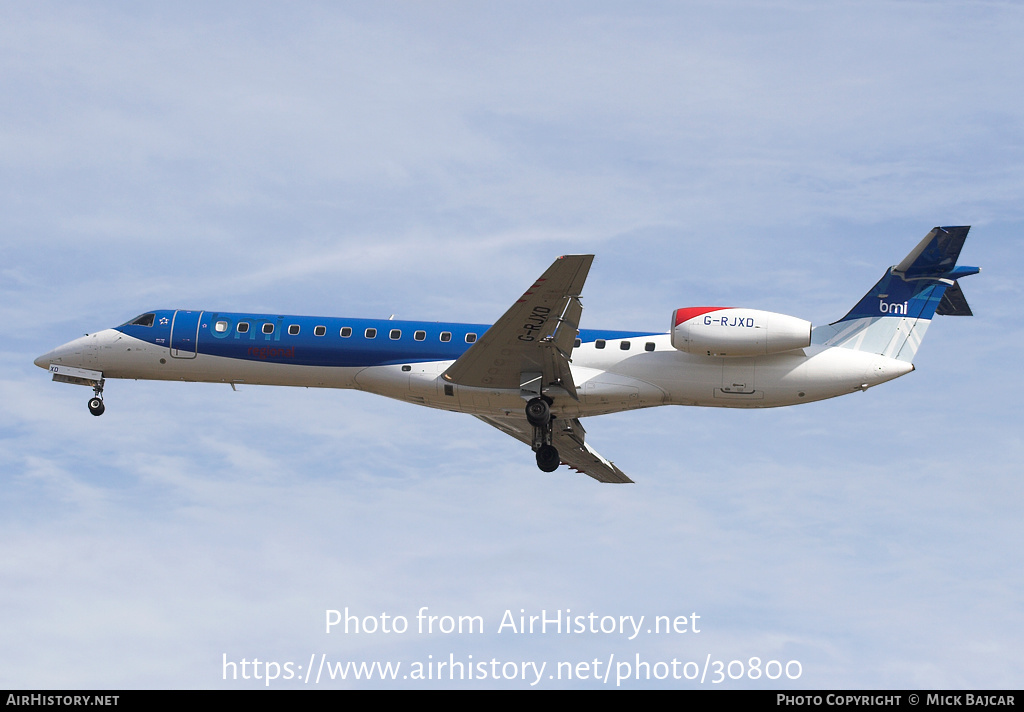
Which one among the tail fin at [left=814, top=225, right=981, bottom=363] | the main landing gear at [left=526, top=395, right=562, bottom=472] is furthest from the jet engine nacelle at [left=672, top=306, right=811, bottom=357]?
the main landing gear at [left=526, top=395, right=562, bottom=472]

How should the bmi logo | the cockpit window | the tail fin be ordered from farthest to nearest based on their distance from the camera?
the cockpit window → the bmi logo → the tail fin

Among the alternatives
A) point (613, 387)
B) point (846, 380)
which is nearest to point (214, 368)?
point (613, 387)

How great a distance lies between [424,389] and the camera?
29.5 metres

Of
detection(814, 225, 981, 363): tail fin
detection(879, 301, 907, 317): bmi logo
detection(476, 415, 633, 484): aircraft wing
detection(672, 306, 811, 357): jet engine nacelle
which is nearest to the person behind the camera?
detection(672, 306, 811, 357): jet engine nacelle

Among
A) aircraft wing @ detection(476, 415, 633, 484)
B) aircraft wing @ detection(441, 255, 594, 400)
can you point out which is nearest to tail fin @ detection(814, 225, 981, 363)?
aircraft wing @ detection(441, 255, 594, 400)

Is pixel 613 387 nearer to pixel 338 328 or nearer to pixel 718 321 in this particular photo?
pixel 718 321

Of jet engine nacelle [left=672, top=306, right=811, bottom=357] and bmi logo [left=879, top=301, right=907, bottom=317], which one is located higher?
bmi logo [left=879, top=301, right=907, bottom=317]

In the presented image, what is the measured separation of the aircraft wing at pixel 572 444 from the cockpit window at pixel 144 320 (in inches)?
379

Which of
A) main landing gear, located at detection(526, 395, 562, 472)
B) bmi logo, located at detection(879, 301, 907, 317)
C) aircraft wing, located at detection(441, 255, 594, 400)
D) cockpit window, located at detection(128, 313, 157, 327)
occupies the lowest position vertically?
main landing gear, located at detection(526, 395, 562, 472)

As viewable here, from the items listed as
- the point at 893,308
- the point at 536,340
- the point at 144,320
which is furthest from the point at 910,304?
the point at 144,320

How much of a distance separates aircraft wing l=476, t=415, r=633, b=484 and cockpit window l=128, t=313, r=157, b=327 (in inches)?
379

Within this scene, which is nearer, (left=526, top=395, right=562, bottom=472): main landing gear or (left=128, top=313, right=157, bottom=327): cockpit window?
(left=526, top=395, right=562, bottom=472): main landing gear

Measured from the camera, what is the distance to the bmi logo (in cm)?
2914

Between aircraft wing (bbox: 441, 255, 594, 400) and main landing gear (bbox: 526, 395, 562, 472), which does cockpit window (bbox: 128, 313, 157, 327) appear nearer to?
aircraft wing (bbox: 441, 255, 594, 400)
